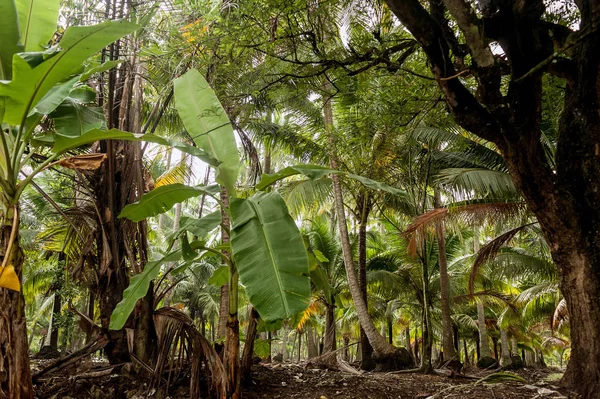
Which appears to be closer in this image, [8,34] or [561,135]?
[8,34]

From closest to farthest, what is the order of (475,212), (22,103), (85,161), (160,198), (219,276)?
1. (22,103)
2. (85,161)
3. (160,198)
4. (219,276)
5. (475,212)

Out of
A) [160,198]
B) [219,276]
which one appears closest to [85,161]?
[160,198]

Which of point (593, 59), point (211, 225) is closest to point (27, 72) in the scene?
point (211, 225)

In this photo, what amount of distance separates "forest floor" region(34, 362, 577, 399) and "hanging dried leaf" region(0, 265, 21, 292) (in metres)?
1.54

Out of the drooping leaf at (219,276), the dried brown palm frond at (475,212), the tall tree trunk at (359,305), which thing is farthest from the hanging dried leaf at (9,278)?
the dried brown palm frond at (475,212)

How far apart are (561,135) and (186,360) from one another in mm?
4507

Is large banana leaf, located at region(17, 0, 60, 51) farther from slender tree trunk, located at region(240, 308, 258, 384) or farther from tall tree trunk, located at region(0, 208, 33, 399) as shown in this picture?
slender tree trunk, located at region(240, 308, 258, 384)

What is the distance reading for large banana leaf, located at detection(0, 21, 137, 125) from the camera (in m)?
2.68

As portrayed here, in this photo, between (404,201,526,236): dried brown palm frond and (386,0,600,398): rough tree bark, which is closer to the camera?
(386,0,600,398): rough tree bark

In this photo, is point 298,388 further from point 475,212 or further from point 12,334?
point 475,212

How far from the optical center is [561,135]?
4129 mm

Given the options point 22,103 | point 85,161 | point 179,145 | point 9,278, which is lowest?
point 9,278

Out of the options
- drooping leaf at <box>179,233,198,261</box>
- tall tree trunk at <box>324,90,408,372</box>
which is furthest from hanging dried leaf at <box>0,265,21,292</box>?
tall tree trunk at <box>324,90,408,372</box>

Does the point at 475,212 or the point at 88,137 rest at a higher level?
the point at 475,212
